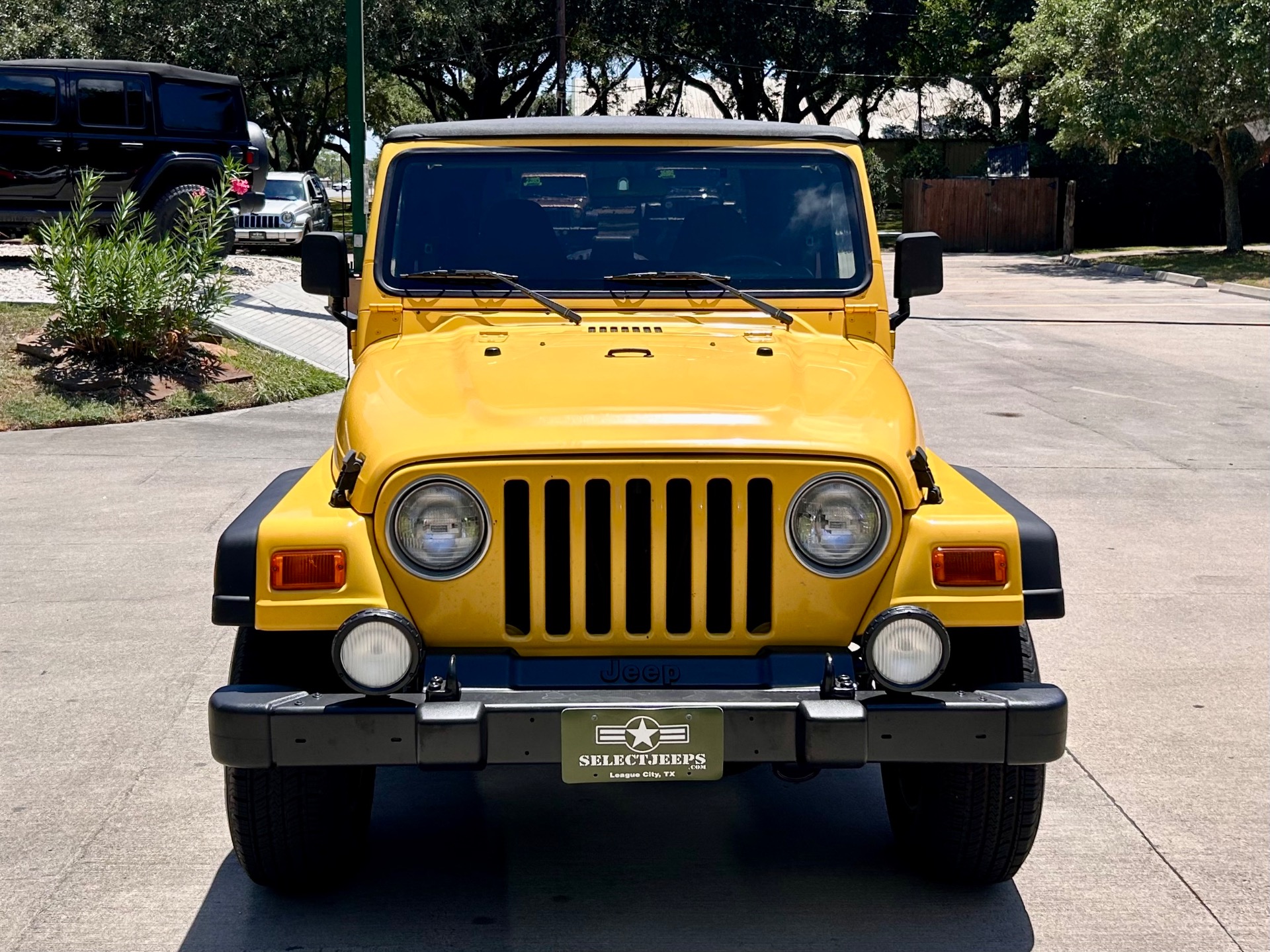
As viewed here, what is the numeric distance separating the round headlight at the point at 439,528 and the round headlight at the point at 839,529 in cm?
71

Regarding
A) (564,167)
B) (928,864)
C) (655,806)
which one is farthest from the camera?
(564,167)

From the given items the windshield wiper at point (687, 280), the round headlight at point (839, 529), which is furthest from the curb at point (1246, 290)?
the round headlight at point (839, 529)

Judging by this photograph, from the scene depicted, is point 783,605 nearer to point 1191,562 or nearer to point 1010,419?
point 1191,562

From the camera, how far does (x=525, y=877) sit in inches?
161

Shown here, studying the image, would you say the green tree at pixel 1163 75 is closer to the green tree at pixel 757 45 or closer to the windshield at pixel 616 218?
the green tree at pixel 757 45

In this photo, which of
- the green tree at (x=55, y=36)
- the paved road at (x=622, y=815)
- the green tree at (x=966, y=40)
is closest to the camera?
the paved road at (x=622, y=815)

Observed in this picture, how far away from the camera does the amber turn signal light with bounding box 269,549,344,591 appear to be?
3441 mm

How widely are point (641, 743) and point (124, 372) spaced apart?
397 inches

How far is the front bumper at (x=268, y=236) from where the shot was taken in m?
24.9

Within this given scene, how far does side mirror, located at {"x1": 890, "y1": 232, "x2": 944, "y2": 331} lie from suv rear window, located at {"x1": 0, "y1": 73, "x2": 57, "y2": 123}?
567 inches

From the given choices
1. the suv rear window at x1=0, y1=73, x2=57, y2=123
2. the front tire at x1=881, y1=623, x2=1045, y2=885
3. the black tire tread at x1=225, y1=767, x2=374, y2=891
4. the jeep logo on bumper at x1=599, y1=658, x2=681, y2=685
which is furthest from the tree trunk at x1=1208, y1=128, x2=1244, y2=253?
the black tire tread at x1=225, y1=767, x2=374, y2=891

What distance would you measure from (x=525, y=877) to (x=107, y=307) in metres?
9.28

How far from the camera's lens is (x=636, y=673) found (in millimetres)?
3510

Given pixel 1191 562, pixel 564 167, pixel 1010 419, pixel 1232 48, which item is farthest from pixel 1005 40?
pixel 564 167
